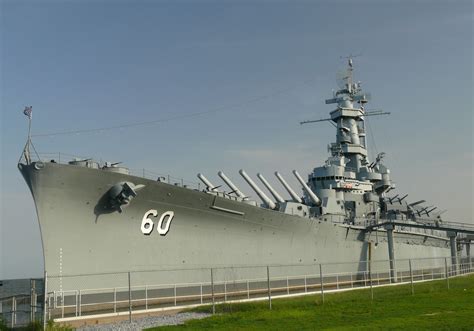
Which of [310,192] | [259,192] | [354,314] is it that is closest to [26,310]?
[354,314]

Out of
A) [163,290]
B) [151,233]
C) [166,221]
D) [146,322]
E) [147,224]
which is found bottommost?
[146,322]

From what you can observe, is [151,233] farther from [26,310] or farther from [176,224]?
[26,310]

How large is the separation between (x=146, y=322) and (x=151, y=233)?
6579 mm

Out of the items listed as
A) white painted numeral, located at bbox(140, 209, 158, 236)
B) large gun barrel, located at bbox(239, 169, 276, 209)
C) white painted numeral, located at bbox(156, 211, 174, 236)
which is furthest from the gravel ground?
large gun barrel, located at bbox(239, 169, 276, 209)

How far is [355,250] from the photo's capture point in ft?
100

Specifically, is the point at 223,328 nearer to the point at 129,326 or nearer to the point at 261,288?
the point at 129,326

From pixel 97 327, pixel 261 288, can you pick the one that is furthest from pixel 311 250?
pixel 97 327

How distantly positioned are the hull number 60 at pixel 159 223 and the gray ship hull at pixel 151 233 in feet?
0.48

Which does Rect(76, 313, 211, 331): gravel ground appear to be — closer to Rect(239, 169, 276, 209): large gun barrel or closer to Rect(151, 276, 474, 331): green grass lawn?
Rect(151, 276, 474, 331): green grass lawn

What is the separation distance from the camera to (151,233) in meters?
19.1

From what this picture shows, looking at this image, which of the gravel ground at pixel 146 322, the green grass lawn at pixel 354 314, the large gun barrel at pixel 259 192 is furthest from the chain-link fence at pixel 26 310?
the large gun barrel at pixel 259 192

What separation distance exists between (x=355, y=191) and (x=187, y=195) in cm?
1806

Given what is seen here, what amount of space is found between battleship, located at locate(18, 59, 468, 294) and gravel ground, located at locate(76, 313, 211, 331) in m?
4.79

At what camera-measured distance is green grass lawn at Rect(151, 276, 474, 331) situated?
10.4 m
